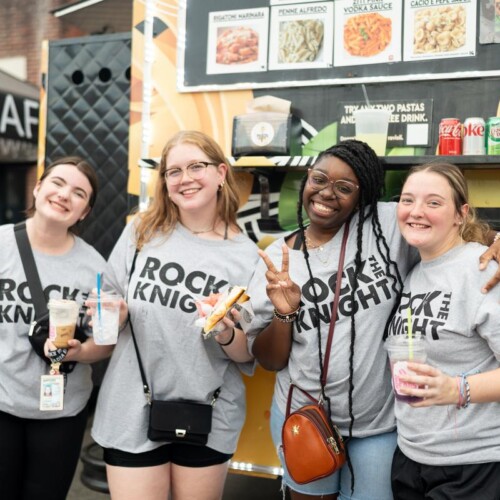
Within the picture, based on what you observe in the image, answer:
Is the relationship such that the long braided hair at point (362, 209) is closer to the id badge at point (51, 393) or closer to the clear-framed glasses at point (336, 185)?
the clear-framed glasses at point (336, 185)

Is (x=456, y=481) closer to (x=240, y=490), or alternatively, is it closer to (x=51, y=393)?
(x=51, y=393)

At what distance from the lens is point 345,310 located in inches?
89.1

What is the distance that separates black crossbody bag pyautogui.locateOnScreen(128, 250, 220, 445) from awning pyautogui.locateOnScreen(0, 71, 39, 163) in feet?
20.8

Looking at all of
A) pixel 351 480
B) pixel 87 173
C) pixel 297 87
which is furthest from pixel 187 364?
pixel 297 87

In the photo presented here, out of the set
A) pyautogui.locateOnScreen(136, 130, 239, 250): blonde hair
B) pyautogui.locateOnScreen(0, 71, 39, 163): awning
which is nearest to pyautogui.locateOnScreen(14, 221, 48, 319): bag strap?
pyautogui.locateOnScreen(136, 130, 239, 250): blonde hair

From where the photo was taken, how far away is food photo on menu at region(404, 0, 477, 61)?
2.81 m

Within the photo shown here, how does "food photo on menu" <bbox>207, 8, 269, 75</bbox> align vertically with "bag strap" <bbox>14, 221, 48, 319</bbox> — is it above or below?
above

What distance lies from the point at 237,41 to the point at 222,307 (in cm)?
171

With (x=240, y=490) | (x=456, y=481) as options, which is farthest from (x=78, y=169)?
(x=240, y=490)

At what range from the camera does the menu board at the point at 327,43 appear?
9.30ft

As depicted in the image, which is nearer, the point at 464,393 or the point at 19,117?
the point at 464,393

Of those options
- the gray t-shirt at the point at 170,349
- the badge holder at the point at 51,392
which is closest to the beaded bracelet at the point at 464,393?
the gray t-shirt at the point at 170,349

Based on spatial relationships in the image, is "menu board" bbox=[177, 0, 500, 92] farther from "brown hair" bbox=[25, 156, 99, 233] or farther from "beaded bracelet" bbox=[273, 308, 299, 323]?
"beaded bracelet" bbox=[273, 308, 299, 323]

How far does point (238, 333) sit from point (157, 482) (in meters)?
0.70
